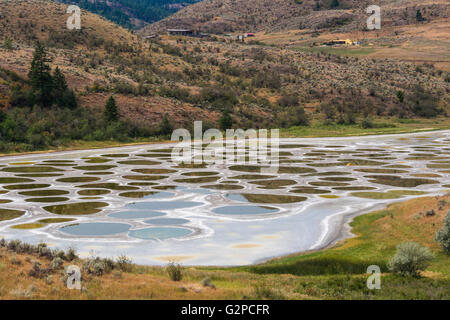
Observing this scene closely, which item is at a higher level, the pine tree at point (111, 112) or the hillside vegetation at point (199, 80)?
the hillside vegetation at point (199, 80)

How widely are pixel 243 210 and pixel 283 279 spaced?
10113mm

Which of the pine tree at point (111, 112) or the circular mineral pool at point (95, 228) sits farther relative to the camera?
the pine tree at point (111, 112)

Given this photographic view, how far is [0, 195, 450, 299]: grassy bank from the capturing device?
39.1ft

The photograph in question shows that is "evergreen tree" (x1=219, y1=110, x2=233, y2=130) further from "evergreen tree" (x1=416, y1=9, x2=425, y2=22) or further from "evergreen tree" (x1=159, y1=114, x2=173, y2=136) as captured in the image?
"evergreen tree" (x1=416, y1=9, x2=425, y2=22)

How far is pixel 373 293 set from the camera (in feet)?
42.5

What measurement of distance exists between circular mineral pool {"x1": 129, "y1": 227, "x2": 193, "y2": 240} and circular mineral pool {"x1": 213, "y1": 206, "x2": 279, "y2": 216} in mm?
3412

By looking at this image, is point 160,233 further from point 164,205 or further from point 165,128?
point 165,128

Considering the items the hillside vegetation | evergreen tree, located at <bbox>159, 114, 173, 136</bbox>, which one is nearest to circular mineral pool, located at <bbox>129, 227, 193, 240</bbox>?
the hillside vegetation

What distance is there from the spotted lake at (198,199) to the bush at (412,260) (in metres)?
4.47

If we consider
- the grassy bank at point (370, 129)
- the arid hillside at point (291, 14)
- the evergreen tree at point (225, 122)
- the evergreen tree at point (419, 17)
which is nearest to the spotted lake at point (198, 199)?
the grassy bank at point (370, 129)

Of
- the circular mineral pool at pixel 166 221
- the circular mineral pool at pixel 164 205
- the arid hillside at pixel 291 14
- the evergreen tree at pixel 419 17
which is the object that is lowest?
the circular mineral pool at pixel 166 221

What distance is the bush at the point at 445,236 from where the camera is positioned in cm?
1809

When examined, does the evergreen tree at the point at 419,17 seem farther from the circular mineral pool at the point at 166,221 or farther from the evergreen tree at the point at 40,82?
the circular mineral pool at the point at 166,221

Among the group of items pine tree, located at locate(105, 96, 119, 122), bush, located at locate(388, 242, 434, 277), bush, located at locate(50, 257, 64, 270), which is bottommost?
bush, located at locate(388, 242, 434, 277)
